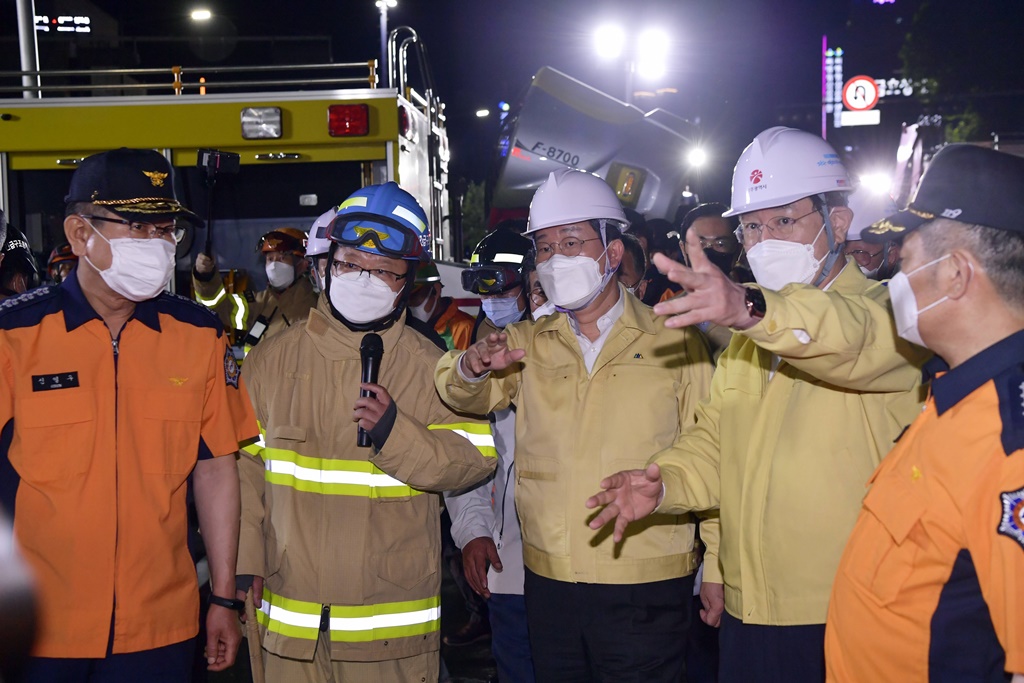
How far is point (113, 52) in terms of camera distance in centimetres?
2395

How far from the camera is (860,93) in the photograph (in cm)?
7156

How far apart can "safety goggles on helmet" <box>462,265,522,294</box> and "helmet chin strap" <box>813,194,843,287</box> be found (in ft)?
7.37

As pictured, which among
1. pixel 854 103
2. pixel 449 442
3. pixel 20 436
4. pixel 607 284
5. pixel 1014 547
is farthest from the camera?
pixel 854 103

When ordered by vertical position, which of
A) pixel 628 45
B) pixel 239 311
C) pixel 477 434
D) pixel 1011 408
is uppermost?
pixel 628 45

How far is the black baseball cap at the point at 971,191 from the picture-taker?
2.31 metres

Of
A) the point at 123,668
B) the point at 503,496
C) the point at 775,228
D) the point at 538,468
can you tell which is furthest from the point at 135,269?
the point at 775,228

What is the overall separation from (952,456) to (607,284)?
6.61ft

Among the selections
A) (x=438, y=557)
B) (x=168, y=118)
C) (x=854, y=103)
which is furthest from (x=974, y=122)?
(x=438, y=557)

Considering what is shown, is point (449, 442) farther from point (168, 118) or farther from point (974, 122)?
point (974, 122)

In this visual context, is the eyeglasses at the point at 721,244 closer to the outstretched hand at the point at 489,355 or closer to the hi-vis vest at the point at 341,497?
the hi-vis vest at the point at 341,497

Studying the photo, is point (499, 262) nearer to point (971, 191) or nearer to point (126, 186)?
point (126, 186)

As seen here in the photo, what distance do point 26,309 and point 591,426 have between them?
2.07m

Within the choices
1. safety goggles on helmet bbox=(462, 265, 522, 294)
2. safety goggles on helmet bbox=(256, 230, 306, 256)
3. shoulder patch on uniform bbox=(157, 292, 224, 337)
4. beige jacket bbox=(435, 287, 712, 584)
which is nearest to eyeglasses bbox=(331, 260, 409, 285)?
beige jacket bbox=(435, 287, 712, 584)

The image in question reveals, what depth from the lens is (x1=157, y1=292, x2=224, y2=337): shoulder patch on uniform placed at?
11.4 ft
